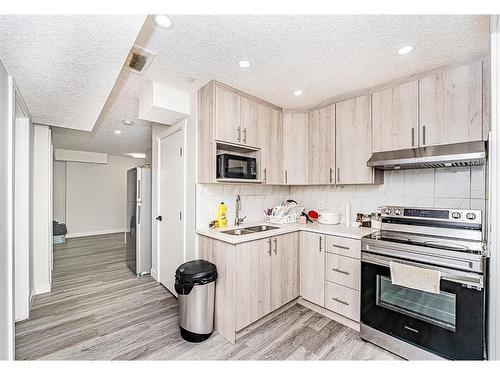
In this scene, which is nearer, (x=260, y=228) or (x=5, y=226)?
(x=5, y=226)

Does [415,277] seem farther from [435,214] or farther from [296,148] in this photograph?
[296,148]

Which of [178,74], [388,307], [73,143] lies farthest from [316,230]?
[73,143]

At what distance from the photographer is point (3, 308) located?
1438 mm

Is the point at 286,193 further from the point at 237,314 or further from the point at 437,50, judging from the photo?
the point at 437,50

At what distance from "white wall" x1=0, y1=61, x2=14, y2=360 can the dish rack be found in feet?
7.66

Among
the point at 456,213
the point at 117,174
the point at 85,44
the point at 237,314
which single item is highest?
the point at 85,44

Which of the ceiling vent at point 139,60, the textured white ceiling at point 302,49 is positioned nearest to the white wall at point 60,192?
the textured white ceiling at point 302,49

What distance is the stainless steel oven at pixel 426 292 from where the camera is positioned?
4.79 feet

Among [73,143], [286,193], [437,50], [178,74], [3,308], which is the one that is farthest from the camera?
[73,143]

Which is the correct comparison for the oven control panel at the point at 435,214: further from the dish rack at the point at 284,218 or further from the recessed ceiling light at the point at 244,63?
the recessed ceiling light at the point at 244,63

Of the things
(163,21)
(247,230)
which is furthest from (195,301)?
(163,21)

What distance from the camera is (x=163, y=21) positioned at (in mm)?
1382

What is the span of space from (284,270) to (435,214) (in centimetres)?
142

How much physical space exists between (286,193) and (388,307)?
191 centimetres
